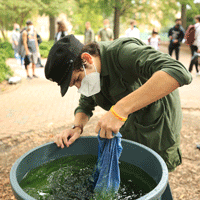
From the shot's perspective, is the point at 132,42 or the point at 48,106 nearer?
the point at 132,42

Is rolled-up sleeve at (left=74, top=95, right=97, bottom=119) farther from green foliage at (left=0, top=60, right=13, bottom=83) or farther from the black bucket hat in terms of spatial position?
green foliage at (left=0, top=60, right=13, bottom=83)

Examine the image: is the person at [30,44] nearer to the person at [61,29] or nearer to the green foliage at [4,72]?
the green foliage at [4,72]

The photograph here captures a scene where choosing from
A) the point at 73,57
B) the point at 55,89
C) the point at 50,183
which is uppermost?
the point at 73,57

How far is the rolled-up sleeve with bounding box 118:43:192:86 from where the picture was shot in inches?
48.6

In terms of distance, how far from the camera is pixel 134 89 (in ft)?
5.55

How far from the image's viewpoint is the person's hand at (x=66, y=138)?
68.2 inches

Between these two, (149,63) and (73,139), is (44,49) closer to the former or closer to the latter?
(73,139)

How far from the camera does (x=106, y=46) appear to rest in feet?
5.38

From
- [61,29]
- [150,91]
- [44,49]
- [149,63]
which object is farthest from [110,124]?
[44,49]

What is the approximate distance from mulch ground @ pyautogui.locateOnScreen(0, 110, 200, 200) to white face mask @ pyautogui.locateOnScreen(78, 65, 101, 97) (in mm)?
1590

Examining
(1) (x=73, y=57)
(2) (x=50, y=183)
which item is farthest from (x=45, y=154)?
(1) (x=73, y=57)

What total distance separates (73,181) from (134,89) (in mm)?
774

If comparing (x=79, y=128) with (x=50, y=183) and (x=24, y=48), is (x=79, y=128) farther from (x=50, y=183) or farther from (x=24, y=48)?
(x=24, y=48)

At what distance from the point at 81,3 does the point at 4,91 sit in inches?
506
